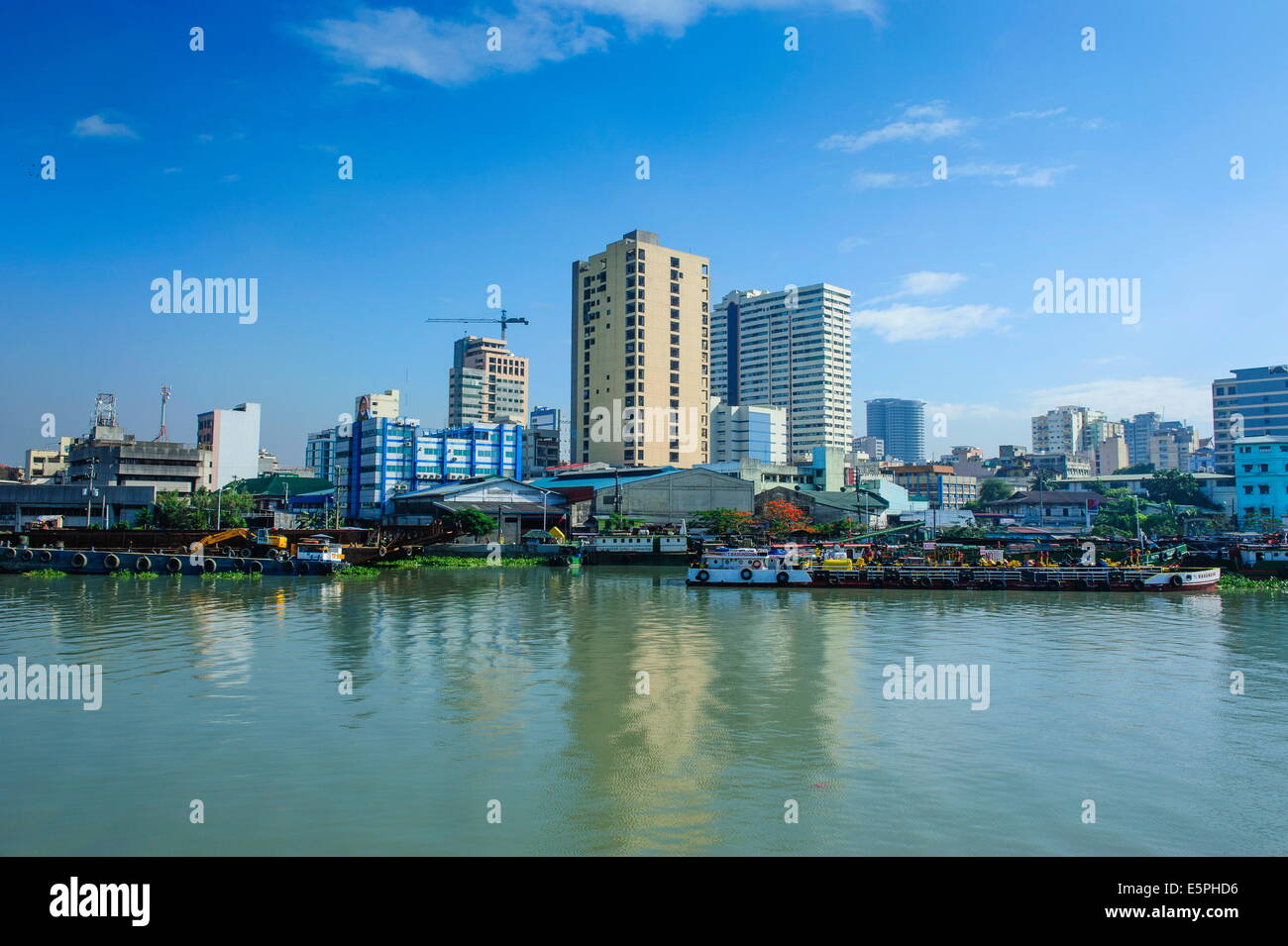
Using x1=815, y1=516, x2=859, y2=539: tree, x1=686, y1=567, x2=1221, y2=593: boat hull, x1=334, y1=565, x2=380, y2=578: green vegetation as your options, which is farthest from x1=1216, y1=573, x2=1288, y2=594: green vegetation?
x1=334, y1=565, x2=380, y2=578: green vegetation

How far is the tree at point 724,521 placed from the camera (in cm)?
6938

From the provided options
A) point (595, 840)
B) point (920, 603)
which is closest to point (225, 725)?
point (595, 840)

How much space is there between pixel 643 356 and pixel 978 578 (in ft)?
221

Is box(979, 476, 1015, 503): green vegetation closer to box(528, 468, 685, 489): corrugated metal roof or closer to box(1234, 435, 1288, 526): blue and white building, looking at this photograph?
box(1234, 435, 1288, 526): blue and white building

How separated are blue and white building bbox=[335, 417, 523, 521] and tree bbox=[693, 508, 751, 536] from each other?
41752 millimetres

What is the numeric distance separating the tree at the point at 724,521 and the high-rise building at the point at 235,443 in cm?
7213

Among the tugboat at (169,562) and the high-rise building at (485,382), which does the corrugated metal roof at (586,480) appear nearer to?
the tugboat at (169,562)

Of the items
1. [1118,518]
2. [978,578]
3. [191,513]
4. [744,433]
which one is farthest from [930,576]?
[744,433]

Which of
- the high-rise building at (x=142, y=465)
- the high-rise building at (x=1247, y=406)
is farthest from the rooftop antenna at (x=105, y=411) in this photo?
the high-rise building at (x=1247, y=406)

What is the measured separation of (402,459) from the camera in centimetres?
10500

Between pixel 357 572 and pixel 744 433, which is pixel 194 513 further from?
pixel 744 433

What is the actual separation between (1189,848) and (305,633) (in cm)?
2287

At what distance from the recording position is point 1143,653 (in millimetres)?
22625

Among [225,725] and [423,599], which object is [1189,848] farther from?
[423,599]
